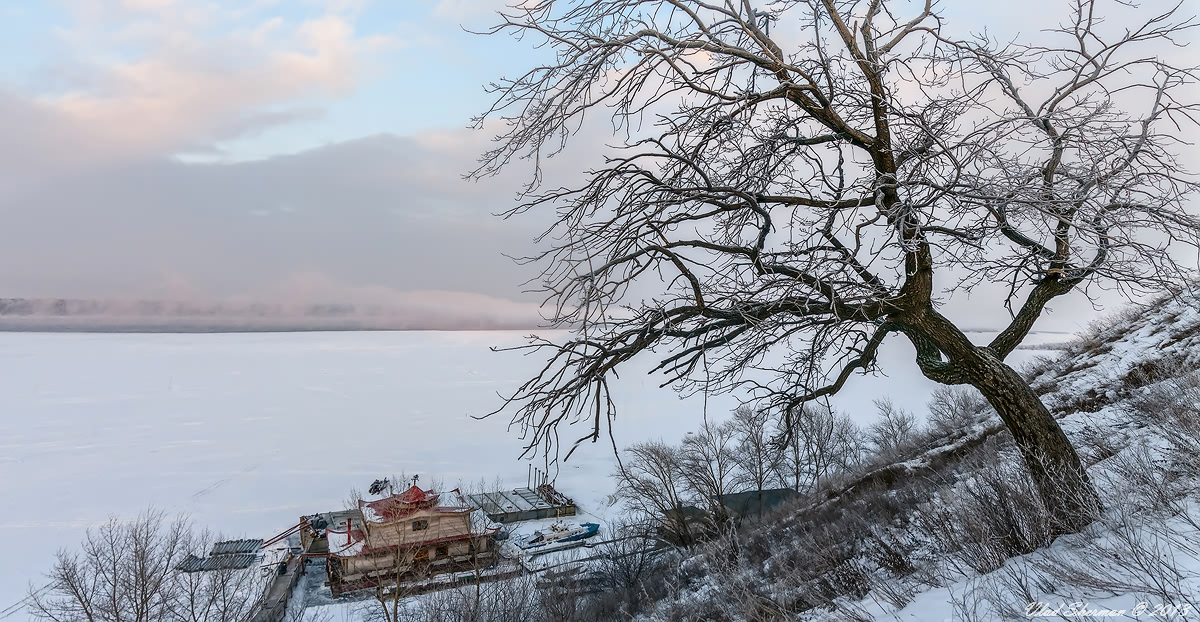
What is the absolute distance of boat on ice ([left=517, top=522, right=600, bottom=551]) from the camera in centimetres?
2858

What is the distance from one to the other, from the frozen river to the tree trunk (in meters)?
3.62

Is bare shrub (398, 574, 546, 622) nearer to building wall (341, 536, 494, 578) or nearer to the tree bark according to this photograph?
building wall (341, 536, 494, 578)

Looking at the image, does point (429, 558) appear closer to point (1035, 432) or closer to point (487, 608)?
point (487, 608)

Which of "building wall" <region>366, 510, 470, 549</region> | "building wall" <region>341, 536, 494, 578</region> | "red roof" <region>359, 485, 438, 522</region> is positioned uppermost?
"red roof" <region>359, 485, 438, 522</region>

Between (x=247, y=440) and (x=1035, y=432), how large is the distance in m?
64.6

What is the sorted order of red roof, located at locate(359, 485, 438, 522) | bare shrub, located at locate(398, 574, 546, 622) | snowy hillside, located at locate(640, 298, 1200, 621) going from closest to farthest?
snowy hillside, located at locate(640, 298, 1200, 621), bare shrub, located at locate(398, 574, 546, 622), red roof, located at locate(359, 485, 438, 522)

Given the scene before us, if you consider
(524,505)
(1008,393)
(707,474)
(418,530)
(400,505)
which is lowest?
(524,505)

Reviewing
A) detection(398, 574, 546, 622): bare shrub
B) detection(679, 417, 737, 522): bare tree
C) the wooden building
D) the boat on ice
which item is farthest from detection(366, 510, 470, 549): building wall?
detection(679, 417, 737, 522): bare tree

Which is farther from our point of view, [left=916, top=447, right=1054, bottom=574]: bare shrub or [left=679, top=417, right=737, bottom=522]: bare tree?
[left=679, top=417, right=737, bottom=522]: bare tree

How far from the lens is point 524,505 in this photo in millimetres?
35844

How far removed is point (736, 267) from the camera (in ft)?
12.5

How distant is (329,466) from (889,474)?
44971 millimetres

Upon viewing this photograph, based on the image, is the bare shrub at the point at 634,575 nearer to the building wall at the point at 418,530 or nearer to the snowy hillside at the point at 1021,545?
the snowy hillside at the point at 1021,545

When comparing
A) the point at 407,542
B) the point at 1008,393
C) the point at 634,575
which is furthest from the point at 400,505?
the point at 1008,393
